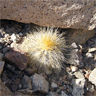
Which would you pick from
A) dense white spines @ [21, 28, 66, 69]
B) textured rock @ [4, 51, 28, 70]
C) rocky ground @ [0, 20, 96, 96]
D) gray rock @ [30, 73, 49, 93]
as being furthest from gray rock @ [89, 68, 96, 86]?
textured rock @ [4, 51, 28, 70]

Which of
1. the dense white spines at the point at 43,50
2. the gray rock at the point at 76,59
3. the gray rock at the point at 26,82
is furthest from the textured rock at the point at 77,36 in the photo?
the gray rock at the point at 26,82

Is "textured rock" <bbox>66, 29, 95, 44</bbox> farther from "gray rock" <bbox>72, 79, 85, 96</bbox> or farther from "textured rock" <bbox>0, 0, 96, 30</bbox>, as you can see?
"gray rock" <bbox>72, 79, 85, 96</bbox>

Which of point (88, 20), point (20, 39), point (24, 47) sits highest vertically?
point (88, 20)

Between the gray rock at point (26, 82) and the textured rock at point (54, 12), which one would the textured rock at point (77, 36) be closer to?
the textured rock at point (54, 12)

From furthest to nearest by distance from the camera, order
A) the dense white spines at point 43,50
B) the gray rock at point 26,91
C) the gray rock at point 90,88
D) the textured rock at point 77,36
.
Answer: the textured rock at point 77,36 < the gray rock at point 90,88 < the dense white spines at point 43,50 < the gray rock at point 26,91

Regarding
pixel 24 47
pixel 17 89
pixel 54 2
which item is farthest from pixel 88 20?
pixel 17 89

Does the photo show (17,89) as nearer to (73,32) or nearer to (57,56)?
(57,56)

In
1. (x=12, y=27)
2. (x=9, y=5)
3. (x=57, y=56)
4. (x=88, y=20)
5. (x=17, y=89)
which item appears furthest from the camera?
(x=12, y=27)
